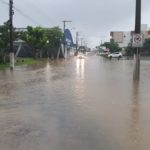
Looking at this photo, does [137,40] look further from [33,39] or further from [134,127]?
[33,39]

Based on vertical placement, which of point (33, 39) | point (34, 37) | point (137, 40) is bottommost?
point (33, 39)

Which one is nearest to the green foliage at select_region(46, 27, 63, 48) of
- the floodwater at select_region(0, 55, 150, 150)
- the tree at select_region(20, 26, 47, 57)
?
the tree at select_region(20, 26, 47, 57)

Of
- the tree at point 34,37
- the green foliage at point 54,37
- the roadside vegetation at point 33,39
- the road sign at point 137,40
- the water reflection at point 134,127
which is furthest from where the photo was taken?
the green foliage at point 54,37

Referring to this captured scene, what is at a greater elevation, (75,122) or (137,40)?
(137,40)

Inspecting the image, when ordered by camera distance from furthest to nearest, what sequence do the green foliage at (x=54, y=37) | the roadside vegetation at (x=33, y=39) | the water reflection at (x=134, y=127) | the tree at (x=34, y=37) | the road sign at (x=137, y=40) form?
the green foliage at (x=54, y=37)
the tree at (x=34, y=37)
the roadside vegetation at (x=33, y=39)
the road sign at (x=137, y=40)
the water reflection at (x=134, y=127)

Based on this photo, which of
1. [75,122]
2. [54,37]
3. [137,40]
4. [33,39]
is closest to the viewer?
[75,122]

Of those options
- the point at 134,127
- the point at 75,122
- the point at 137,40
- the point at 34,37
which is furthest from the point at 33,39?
the point at 134,127

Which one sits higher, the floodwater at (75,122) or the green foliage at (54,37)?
the green foliage at (54,37)

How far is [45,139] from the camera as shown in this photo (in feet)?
29.7

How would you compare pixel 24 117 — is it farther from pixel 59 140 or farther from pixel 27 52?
pixel 27 52

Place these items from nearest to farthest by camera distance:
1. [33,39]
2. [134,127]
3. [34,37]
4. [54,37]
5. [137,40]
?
[134,127] → [137,40] → [33,39] → [34,37] → [54,37]

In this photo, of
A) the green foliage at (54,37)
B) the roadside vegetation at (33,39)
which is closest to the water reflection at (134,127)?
the roadside vegetation at (33,39)

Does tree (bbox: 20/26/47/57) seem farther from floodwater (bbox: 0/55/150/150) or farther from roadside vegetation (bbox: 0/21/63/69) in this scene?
floodwater (bbox: 0/55/150/150)

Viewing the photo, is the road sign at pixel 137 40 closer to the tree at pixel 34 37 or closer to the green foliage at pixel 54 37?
the tree at pixel 34 37
